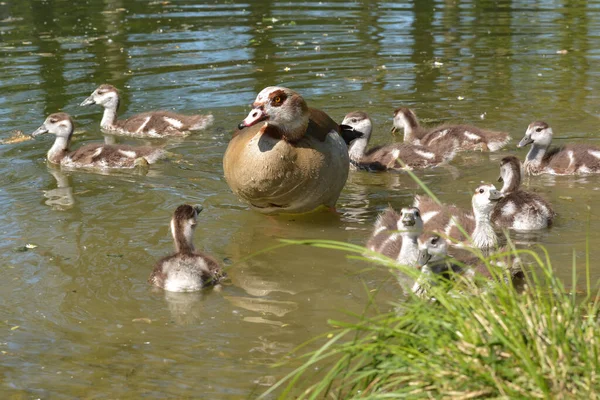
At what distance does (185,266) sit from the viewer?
6992 mm

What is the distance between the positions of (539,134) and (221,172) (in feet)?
11.1

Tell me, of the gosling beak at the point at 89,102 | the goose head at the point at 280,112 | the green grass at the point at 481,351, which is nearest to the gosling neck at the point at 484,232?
the goose head at the point at 280,112

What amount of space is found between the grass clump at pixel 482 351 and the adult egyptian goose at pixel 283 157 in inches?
148

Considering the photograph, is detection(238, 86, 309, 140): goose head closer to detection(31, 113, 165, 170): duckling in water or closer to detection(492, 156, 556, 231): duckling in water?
detection(492, 156, 556, 231): duckling in water

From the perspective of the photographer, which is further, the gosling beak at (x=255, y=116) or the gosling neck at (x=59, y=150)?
the gosling neck at (x=59, y=150)

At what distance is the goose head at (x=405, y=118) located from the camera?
11.4 meters

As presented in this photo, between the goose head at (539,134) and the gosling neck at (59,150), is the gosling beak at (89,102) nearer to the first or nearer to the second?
the gosling neck at (59,150)

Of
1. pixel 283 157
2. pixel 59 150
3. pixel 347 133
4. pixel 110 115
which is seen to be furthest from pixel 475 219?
pixel 110 115

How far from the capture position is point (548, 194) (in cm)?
948

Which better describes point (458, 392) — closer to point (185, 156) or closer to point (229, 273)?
point (229, 273)

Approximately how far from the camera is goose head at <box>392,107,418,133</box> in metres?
11.4

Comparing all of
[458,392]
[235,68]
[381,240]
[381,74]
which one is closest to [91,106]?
[235,68]

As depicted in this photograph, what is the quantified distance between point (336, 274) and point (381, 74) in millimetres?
7878

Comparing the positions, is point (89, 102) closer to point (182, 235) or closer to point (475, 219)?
point (182, 235)
